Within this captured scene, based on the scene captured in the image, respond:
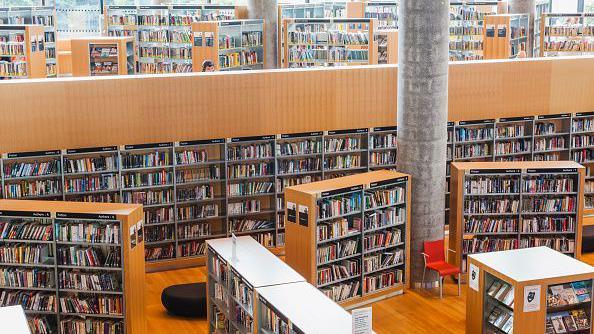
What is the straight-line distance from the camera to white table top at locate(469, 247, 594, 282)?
10258 mm

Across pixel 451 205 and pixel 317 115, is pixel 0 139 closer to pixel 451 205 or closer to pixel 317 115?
pixel 317 115

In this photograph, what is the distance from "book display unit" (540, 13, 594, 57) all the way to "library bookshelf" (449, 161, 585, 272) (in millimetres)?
9102

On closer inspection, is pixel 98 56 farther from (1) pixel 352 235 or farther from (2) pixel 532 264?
(2) pixel 532 264

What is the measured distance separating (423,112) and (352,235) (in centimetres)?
225

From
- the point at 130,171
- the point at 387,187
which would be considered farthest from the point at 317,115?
the point at 130,171

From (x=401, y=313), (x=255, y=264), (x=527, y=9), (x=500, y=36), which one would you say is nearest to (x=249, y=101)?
(x=401, y=313)

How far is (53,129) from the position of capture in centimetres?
1341

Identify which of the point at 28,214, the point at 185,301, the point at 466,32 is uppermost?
the point at 466,32

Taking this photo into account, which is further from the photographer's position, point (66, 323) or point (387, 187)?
point (387, 187)

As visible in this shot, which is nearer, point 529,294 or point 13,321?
point 13,321

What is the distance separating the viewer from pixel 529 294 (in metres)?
10.1

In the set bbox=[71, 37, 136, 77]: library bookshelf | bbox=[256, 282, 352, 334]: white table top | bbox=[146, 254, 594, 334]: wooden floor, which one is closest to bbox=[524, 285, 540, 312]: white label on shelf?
bbox=[146, 254, 594, 334]: wooden floor

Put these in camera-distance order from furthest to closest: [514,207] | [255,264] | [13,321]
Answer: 1. [514,207]
2. [255,264]
3. [13,321]

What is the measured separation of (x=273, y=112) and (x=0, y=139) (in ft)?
14.8
